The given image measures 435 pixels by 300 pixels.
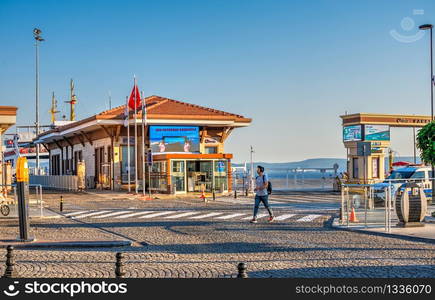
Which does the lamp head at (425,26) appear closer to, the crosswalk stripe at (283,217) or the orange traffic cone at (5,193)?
the crosswalk stripe at (283,217)

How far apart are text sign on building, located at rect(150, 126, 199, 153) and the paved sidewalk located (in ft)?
93.4

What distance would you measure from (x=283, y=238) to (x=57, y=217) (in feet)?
35.9

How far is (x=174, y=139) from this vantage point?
47688mm

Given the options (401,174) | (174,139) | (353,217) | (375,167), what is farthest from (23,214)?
(375,167)

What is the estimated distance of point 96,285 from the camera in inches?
341

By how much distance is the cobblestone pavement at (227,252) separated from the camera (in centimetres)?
1117

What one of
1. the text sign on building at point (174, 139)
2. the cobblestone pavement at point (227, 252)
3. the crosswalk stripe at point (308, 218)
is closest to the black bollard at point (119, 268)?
the cobblestone pavement at point (227, 252)

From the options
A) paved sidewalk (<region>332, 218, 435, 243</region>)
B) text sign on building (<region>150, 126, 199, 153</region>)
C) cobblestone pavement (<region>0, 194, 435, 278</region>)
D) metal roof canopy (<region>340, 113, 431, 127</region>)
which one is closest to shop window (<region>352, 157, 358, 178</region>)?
metal roof canopy (<region>340, 113, 431, 127</region>)

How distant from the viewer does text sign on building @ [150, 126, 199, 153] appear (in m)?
47.2

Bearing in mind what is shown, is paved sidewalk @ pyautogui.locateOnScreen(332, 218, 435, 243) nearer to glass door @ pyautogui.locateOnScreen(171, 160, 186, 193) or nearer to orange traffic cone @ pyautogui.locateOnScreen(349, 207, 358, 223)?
orange traffic cone @ pyautogui.locateOnScreen(349, 207, 358, 223)

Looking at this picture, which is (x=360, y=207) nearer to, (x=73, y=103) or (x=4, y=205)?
(x=4, y=205)

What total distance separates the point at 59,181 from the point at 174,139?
50.3ft

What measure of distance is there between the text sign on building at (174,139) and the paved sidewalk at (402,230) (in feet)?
93.4

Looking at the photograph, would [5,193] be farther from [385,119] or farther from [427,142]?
[385,119]
